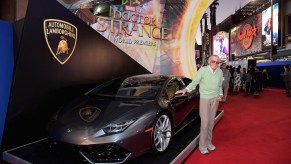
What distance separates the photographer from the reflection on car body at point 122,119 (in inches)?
→ 109

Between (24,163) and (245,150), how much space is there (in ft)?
10.6

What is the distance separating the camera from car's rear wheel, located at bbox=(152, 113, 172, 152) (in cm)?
328

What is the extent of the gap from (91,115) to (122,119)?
49cm

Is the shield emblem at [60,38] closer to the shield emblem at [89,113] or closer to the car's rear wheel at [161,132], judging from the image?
the shield emblem at [89,113]

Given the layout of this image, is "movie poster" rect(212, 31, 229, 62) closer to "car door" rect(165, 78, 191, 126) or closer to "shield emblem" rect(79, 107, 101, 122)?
"car door" rect(165, 78, 191, 126)

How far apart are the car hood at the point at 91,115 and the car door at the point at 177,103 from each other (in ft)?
1.63

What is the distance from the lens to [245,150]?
3.79 metres

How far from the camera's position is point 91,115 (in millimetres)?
3172

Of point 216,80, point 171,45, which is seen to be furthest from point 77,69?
point 171,45

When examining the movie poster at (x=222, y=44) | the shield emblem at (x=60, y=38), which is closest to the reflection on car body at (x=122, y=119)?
the shield emblem at (x=60, y=38)

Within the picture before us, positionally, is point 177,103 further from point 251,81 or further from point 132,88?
point 251,81

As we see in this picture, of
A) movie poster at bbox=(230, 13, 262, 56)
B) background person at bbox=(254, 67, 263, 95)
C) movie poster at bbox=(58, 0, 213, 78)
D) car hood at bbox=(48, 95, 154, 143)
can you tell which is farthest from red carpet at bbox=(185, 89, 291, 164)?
movie poster at bbox=(230, 13, 262, 56)

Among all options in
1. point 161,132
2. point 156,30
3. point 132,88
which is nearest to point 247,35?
point 156,30

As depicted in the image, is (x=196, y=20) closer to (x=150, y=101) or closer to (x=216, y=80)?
(x=216, y=80)
